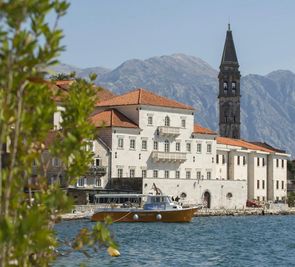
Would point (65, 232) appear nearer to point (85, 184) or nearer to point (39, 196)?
point (85, 184)

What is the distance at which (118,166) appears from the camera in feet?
260

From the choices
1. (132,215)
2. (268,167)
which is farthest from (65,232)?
(268,167)

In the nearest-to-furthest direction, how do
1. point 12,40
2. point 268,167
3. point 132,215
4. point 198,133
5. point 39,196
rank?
point 12,40 → point 39,196 → point 132,215 → point 198,133 → point 268,167

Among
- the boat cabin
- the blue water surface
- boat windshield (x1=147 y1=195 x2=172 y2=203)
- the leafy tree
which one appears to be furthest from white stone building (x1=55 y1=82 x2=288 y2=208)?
the leafy tree

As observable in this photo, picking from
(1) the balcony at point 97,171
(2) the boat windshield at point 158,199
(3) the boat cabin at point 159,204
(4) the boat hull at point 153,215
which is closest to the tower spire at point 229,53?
(1) the balcony at point 97,171

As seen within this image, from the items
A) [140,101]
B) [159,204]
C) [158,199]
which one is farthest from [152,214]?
[140,101]

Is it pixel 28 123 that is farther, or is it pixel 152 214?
pixel 152 214

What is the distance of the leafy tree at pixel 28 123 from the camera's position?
845 cm

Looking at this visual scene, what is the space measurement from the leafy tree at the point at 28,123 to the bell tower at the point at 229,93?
388 feet

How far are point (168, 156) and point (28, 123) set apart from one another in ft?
242

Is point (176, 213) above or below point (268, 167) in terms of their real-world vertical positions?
below

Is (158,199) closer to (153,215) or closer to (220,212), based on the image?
(153,215)

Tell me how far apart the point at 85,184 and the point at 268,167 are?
33.4m

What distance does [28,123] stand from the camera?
29.9ft
